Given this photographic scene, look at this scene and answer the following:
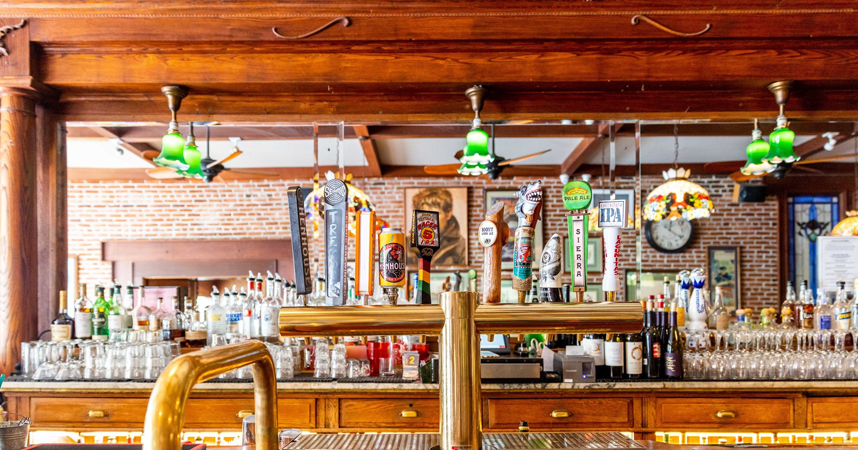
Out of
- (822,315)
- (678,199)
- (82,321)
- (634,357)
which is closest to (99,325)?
(82,321)

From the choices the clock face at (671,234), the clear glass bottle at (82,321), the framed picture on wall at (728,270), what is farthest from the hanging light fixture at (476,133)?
the framed picture on wall at (728,270)

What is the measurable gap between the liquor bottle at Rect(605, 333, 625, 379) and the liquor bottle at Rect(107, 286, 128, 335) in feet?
8.67

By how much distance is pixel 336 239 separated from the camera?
0.97m

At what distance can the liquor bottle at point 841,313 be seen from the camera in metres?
3.22

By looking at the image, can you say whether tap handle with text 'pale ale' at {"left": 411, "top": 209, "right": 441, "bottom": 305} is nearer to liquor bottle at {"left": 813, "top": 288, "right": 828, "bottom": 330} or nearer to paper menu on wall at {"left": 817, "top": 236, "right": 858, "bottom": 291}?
liquor bottle at {"left": 813, "top": 288, "right": 828, "bottom": 330}

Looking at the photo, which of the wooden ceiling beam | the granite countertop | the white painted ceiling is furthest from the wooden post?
the white painted ceiling

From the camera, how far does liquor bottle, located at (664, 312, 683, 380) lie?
285 centimetres

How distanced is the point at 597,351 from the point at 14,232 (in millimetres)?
3022

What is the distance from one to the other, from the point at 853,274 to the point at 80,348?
7002mm

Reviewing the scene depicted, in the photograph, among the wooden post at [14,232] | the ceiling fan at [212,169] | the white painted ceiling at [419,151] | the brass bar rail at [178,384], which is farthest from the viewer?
the white painted ceiling at [419,151]

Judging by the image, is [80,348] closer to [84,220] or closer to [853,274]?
[84,220]

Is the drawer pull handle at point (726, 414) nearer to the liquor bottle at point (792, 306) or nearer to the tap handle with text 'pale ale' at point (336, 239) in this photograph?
the liquor bottle at point (792, 306)

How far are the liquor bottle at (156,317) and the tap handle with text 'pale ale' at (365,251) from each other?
2.74 metres

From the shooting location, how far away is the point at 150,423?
0.47 metres
